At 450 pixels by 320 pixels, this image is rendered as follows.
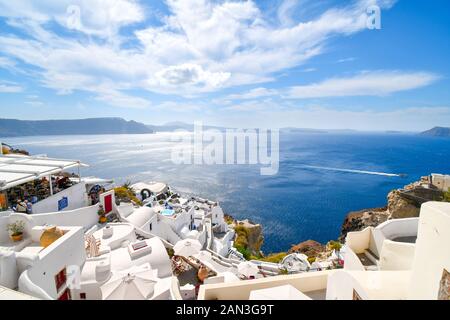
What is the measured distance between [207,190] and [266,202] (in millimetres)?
16848

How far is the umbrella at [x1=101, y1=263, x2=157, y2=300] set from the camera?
8562 mm

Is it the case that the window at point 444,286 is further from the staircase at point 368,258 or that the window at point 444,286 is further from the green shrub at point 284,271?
the green shrub at point 284,271

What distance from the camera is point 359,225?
30.2 meters

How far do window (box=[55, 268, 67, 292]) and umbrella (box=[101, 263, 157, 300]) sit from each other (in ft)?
4.47

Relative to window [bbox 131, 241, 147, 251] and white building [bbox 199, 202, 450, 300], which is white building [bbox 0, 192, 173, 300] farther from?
white building [bbox 199, 202, 450, 300]

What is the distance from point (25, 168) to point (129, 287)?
30.8 ft

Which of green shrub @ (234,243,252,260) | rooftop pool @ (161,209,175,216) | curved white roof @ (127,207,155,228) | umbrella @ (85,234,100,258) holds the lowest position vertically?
green shrub @ (234,243,252,260)

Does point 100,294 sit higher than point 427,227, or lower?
lower

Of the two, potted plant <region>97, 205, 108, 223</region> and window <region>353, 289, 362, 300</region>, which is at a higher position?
window <region>353, 289, 362, 300</region>

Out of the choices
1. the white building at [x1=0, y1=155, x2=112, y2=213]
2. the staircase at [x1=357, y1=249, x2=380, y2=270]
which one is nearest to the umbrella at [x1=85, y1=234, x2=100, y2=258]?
the white building at [x1=0, y1=155, x2=112, y2=213]

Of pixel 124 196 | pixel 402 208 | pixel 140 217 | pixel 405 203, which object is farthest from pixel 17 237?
pixel 405 203
